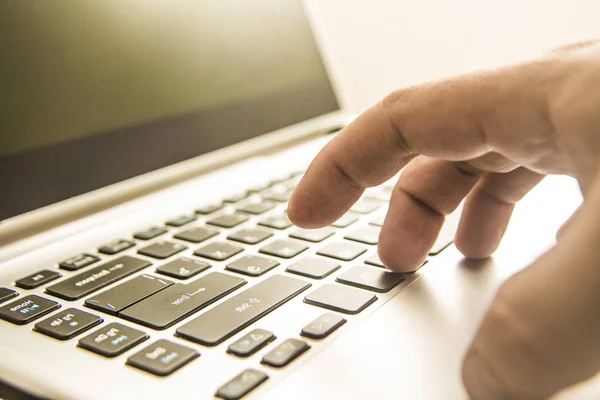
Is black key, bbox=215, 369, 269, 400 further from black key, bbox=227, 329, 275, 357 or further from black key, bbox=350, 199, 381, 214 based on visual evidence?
black key, bbox=350, 199, 381, 214

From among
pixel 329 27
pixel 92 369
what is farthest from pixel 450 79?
pixel 329 27

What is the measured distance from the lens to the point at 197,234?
0.48 meters

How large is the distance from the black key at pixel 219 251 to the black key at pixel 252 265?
15 mm

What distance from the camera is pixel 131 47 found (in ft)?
1.93

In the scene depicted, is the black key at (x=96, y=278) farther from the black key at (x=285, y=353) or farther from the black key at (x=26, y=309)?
the black key at (x=285, y=353)

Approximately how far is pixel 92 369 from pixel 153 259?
0.15 m

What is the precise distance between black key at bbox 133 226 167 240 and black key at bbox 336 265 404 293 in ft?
0.58

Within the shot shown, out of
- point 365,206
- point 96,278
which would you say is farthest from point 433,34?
point 96,278

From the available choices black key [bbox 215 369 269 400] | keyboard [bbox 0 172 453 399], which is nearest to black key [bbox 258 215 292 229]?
keyboard [bbox 0 172 453 399]

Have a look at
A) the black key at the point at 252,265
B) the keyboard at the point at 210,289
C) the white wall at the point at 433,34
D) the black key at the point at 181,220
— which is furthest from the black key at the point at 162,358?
the white wall at the point at 433,34

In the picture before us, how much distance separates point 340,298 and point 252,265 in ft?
0.27

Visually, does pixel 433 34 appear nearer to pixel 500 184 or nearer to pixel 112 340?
pixel 500 184

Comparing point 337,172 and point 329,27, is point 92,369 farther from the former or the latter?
point 329,27

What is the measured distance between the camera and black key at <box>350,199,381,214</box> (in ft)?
1.72
